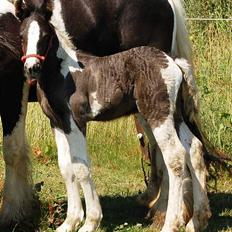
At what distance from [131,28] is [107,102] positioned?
128cm

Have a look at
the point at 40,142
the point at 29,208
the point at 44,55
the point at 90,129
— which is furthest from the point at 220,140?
the point at 44,55

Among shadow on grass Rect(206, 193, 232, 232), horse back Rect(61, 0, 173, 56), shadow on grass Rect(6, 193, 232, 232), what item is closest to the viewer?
shadow on grass Rect(6, 193, 232, 232)

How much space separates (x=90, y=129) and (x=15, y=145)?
3079 mm

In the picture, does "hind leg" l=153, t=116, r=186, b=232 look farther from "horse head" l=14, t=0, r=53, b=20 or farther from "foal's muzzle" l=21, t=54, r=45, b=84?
→ "horse head" l=14, t=0, r=53, b=20

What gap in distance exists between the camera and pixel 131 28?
259 inches

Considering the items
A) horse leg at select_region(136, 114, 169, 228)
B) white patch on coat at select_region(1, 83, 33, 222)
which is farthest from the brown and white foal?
white patch on coat at select_region(1, 83, 33, 222)

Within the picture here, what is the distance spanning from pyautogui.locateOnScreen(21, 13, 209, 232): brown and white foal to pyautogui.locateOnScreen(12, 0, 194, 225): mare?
70 cm

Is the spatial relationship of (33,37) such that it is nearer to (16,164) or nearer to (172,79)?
(172,79)

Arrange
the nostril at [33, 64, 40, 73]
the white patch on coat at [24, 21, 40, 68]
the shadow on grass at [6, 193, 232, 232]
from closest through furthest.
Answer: the nostril at [33, 64, 40, 73], the white patch on coat at [24, 21, 40, 68], the shadow on grass at [6, 193, 232, 232]

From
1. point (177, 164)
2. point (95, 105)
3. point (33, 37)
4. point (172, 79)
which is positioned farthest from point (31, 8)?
point (177, 164)

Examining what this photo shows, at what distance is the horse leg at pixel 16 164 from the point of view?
244 inches

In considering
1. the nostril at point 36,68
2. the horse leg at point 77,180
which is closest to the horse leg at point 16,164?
the horse leg at point 77,180

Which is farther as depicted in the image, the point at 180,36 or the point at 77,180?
the point at 180,36

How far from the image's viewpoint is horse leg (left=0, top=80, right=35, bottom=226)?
20.3ft
